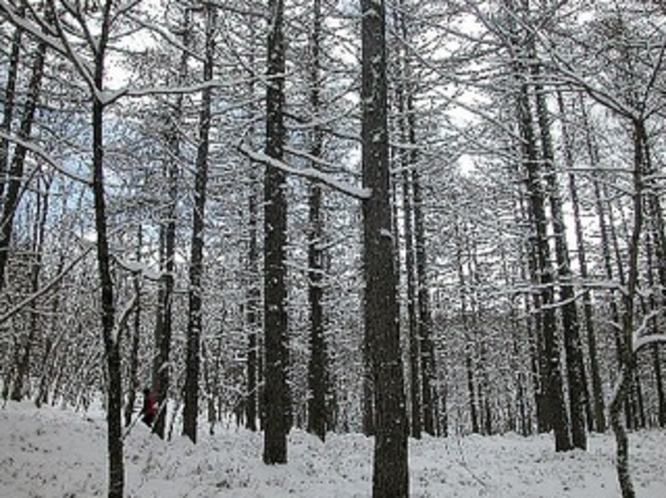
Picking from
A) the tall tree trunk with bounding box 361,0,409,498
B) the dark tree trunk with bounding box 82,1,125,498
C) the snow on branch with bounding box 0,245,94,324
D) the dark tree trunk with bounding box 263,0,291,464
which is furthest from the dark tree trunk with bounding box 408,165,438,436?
the snow on branch with bounding box 0,245,94,324

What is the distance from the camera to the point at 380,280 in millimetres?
6953

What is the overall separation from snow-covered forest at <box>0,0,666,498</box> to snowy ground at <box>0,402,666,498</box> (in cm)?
11

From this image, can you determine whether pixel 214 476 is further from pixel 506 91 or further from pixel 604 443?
pixel 604 443

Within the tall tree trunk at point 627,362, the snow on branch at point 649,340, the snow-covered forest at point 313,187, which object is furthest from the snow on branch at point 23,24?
the snow on branch at point 649,340

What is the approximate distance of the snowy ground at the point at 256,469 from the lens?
767 centimetres

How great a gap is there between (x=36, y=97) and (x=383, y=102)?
536 centimetres

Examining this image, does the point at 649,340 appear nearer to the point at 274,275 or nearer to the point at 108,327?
the point at 108,327

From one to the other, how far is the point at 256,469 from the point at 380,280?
15.7 ft

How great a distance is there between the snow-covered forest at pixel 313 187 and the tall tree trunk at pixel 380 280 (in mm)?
26

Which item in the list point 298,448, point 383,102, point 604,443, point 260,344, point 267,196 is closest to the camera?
point 383,102

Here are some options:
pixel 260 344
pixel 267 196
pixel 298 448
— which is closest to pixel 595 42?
pixel 267 196

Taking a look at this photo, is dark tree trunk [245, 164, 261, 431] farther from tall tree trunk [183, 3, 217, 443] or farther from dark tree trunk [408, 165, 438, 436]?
dark tree trunk [408, 165, 438, 436]

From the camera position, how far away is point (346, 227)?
15.9 metres

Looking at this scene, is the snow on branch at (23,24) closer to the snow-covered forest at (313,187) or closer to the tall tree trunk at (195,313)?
the snow-covered forest at (313,187)
